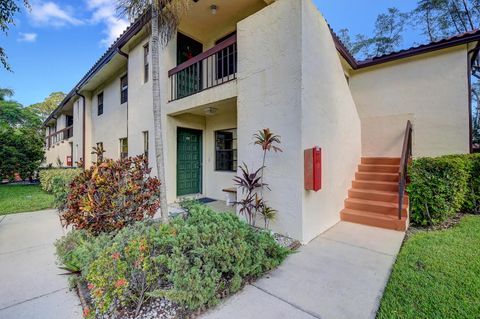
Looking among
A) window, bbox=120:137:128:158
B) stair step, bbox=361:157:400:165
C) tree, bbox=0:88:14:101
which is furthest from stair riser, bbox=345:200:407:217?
tree, bbox=0:88:14:101

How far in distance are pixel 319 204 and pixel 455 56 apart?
267 inches

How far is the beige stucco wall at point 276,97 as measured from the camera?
433 centimetres

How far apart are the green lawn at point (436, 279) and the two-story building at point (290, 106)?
3.09 feet

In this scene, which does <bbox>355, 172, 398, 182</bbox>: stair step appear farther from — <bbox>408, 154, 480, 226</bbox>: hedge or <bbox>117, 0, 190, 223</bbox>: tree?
<bbox>117, 0, 190, 223</bbox>: tree

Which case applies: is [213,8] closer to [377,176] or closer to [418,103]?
[377,176]

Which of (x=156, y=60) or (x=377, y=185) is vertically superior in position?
(x=156, y=60)

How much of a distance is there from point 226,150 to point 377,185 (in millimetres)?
4912

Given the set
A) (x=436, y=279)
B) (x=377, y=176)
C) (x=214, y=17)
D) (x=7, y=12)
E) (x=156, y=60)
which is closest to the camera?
(x=436, y=279)

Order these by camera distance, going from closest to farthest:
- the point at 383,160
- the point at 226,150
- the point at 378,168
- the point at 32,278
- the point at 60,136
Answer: the point at 32,278, the point at 378,168, the point at 383,160, the point at 226,150, the point at 60,136

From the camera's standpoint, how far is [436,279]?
9.54 feet

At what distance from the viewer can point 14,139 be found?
12930mm

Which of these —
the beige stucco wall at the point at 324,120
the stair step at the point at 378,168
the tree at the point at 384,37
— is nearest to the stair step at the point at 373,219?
the beige stucco wall at the point at 324,120

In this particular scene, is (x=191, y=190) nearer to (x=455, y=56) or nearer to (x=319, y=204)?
(x=319, y=204)

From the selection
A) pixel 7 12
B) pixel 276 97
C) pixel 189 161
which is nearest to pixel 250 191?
pixel 276 97
